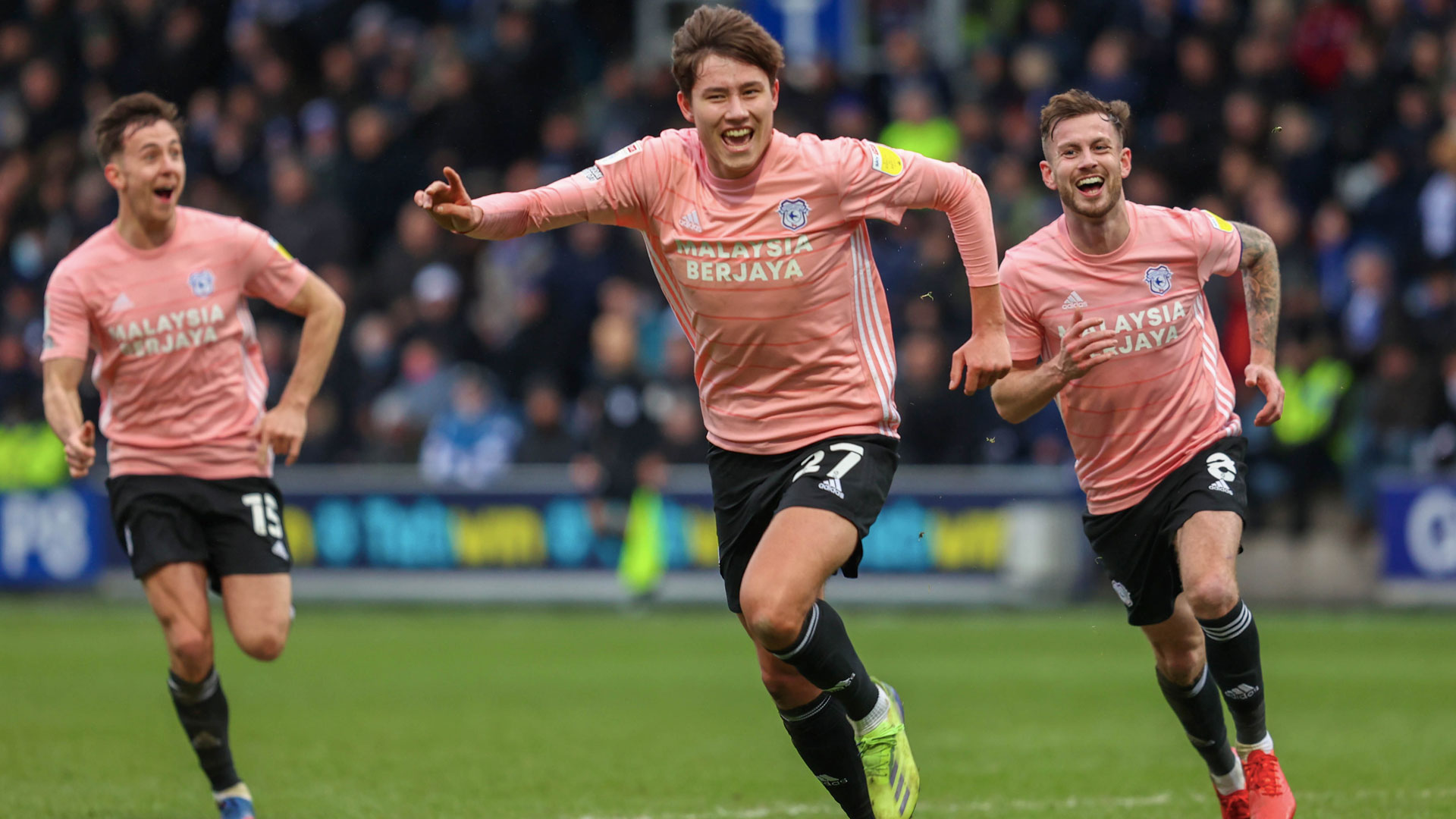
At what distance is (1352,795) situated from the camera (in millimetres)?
7570

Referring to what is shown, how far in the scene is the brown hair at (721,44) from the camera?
5.93 m

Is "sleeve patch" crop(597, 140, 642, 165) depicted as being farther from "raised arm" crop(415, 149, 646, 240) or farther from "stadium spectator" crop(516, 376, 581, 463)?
"stadium spectator" crop(516, 376, 581, 463)

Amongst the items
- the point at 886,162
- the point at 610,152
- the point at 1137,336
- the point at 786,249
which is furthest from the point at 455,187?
the point at 610,152

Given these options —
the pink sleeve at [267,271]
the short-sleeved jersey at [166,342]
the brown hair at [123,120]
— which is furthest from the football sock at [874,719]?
the brown hair at [123,120]

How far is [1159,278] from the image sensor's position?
6.73 meters

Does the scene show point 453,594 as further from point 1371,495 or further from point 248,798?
point 248,798

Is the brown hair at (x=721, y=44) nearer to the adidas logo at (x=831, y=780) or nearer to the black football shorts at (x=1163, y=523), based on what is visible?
the black football shorts at (x=1163, y=523)

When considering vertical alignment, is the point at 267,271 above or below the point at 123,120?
below

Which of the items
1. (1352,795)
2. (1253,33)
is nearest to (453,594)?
(1253,33)

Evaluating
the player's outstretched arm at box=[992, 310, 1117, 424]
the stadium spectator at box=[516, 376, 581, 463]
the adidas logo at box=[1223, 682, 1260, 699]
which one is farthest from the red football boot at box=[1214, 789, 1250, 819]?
the stadium spectator at box=[516, 376, 581, 463]

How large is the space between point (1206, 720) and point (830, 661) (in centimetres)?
166

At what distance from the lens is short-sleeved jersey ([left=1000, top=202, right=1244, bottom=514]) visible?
265 inches

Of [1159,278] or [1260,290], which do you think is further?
[1260,290]

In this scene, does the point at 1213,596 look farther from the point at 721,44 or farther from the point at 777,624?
the point at 721,44
